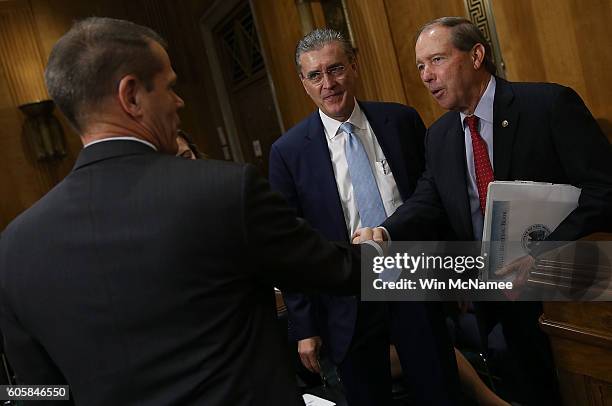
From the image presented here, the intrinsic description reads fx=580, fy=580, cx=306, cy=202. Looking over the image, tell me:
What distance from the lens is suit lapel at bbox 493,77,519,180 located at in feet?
5.89

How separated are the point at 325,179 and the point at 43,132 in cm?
449

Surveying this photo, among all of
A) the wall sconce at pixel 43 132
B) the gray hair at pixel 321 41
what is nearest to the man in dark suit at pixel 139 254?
the gray hair at pixel 321 41

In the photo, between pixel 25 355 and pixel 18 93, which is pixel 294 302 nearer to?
pixel 25 355

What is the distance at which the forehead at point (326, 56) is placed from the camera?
210cm

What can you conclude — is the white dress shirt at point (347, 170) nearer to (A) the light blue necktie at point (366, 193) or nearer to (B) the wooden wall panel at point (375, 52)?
(A) the light blue necktie at point (366, 193)

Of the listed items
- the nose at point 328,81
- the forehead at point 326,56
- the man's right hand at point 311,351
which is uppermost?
the forehead at point 326,56

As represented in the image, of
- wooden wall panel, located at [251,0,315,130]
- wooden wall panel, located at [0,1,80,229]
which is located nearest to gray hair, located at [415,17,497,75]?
wooden wall panel, located at [251,0,315,130]

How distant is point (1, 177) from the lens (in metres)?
5.57

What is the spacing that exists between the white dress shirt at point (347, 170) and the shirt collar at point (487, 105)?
37 cm

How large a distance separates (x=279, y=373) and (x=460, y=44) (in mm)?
1279

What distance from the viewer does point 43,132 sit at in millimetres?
5637

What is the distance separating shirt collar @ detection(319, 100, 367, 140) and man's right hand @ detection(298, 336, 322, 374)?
737 millimetres

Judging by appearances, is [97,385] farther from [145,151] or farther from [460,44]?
[460,44]

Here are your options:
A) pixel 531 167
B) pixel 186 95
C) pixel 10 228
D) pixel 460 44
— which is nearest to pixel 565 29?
pixel 460 44
